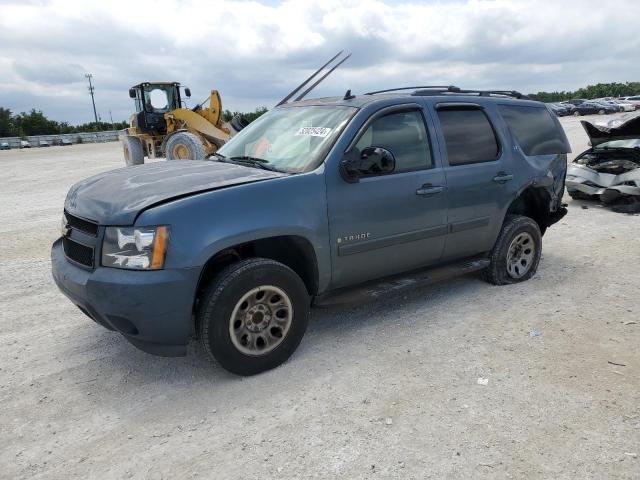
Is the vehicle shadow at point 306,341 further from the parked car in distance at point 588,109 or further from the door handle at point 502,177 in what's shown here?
the parked car in distance at point 588,109

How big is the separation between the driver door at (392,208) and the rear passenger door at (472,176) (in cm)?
16

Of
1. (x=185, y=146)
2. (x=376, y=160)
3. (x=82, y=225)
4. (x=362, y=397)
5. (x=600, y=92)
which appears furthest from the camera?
(x=600, y=92)

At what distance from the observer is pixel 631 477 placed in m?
2.53

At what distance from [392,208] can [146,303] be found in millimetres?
1973

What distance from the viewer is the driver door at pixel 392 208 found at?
382cm

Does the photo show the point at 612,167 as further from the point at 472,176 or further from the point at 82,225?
the point at 82,225

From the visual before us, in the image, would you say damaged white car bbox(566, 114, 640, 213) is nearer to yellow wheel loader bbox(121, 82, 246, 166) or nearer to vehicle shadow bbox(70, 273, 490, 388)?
vehicle shadow bbox(70, 273, 490, 388)

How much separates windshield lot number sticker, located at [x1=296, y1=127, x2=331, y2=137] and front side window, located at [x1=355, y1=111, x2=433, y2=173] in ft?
0.91

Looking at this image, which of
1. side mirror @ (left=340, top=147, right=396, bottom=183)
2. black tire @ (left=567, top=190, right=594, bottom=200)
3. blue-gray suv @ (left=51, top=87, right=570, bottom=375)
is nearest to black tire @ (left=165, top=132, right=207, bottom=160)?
black tire @ (left=567, top=190, right=594, bottom=200)

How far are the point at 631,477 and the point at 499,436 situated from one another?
2.06ft

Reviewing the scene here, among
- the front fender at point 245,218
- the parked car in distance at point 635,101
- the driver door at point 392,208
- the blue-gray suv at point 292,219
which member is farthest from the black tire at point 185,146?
the parked car in distance at point 635,101

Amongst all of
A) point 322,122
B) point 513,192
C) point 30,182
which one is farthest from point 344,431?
point 30,182

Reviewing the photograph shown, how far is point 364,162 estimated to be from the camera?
12.5 ft

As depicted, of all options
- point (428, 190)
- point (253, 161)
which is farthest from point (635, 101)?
point (253, 161)
